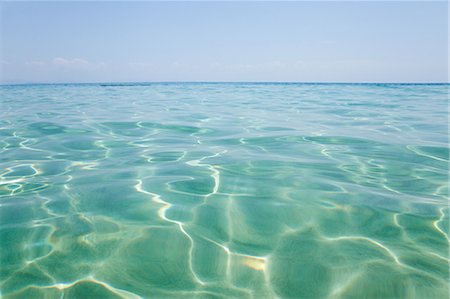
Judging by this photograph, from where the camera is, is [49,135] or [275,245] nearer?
[275,245]

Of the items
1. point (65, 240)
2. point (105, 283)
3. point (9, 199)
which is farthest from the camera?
point (9, 199)

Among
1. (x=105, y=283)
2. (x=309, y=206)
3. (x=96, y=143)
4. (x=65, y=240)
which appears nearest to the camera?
(x=105, y=283)

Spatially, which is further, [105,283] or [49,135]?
[49,135]

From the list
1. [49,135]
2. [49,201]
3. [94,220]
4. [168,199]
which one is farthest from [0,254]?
[49,135]

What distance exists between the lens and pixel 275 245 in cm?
154

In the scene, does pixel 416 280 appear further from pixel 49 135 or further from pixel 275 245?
pixel 49 135

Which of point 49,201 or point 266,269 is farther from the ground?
point 49,201

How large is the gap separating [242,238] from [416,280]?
833 mm

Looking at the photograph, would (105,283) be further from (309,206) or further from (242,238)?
(309,206)

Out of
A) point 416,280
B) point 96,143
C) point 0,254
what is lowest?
point 416,280

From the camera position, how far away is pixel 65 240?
1.58 m

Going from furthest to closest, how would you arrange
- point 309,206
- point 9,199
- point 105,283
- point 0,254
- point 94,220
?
point 9,199 → point 309,206 → point 94,220 → point 0,254 → point 105,283

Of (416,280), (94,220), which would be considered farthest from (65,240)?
(416,280)

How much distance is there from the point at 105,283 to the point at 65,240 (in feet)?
1.53
